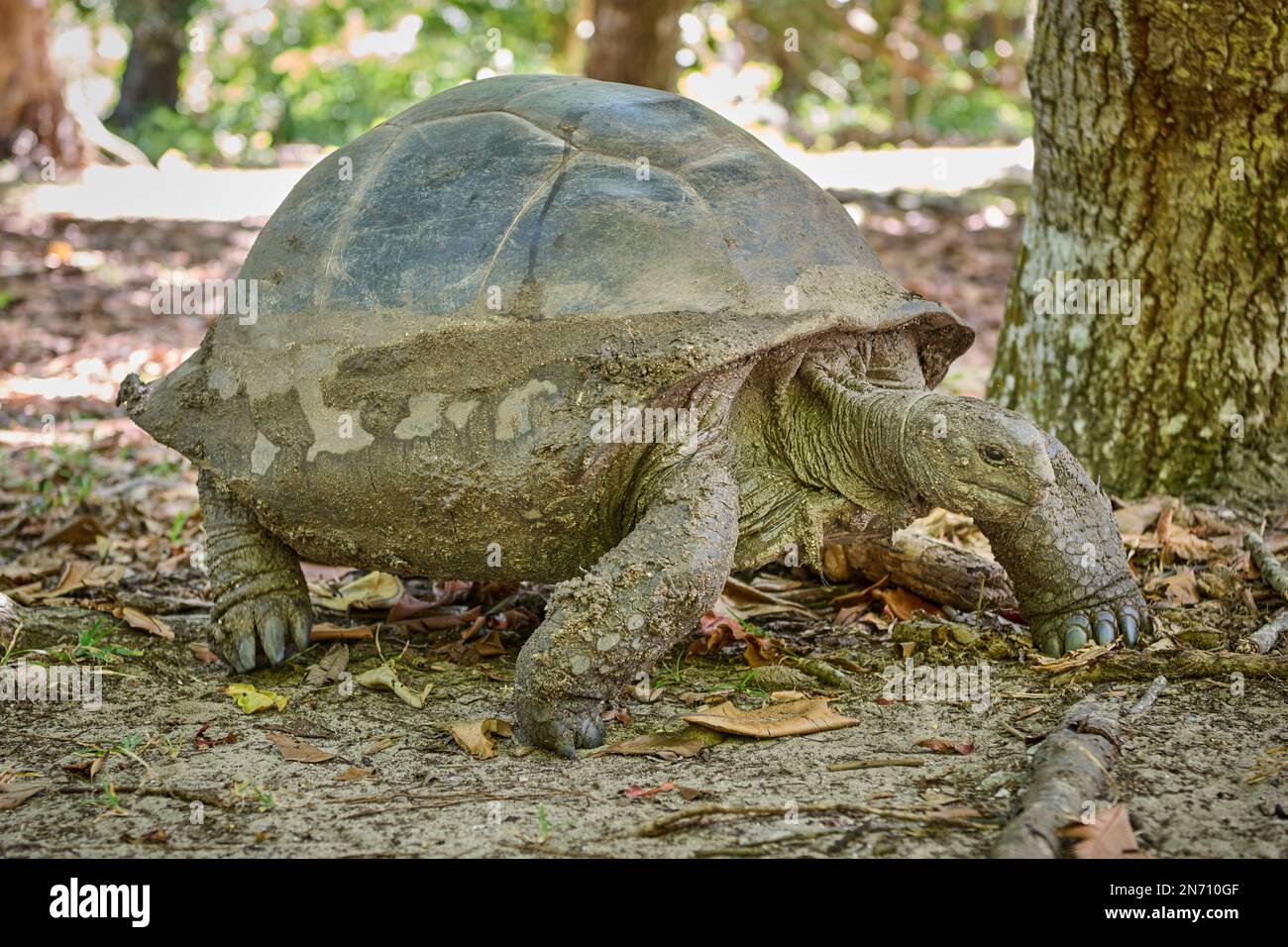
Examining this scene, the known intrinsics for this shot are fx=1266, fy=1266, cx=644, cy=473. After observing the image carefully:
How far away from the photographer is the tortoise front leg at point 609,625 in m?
3.77

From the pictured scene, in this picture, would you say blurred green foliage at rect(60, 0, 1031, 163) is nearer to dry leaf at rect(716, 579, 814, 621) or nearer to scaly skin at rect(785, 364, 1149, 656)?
dry leaf at rect(716, 579, 814, 621)

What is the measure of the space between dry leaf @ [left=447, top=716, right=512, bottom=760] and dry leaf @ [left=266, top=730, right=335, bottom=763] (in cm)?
39

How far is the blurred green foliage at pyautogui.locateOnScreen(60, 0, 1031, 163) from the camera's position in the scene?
65.4 feet

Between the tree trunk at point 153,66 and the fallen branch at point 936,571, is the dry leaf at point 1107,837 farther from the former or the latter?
the tree trunk at point 153,66

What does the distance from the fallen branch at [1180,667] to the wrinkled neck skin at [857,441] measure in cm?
80

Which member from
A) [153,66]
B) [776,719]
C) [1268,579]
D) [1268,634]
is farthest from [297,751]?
[153,66]

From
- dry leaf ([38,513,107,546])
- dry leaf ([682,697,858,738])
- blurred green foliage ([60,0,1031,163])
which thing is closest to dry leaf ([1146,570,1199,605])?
dry leaf ([682,697,858,738])

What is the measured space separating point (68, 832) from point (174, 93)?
18989mm

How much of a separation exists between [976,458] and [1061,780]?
1.16m

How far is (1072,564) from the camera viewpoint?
4.52 metres

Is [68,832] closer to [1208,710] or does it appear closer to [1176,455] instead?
[1208,710]

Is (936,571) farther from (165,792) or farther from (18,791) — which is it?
(18,791)

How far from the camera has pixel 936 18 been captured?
883 inches

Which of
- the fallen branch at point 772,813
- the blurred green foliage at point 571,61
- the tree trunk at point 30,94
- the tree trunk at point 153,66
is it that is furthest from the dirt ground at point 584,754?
the tree trunk at point 153,66
